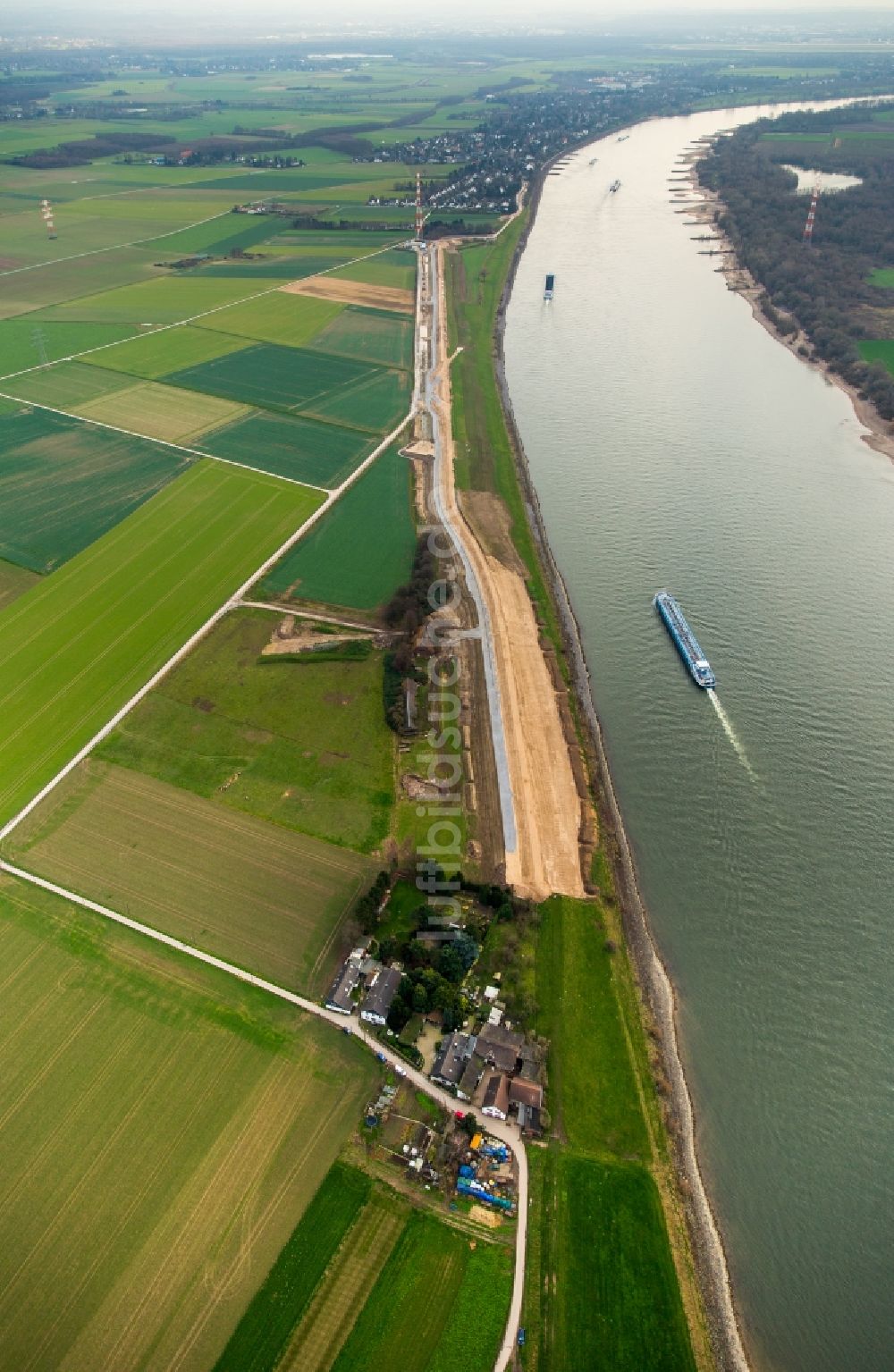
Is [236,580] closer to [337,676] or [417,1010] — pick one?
[337,676]

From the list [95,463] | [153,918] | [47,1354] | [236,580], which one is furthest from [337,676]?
[95,463]

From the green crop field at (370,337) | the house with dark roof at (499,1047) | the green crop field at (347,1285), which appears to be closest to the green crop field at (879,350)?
the green crop field at (370,337)

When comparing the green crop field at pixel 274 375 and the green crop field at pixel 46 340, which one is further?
the green crop field at pixel 46 340

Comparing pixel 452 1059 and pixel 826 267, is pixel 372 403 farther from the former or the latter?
pixel 826 267

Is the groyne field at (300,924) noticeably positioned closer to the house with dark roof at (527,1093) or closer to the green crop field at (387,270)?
the house with dark roof at (527,1093)

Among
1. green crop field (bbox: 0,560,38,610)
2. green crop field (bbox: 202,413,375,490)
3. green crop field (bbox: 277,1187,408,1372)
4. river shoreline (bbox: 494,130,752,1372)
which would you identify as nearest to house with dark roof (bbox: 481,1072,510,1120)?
green crop field (bbox: 277,1187,408,1372)
